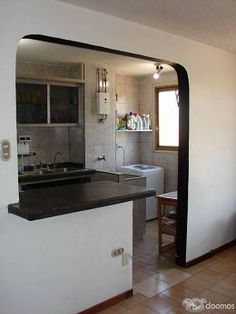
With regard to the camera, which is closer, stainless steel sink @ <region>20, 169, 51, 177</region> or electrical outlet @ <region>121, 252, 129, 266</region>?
electrical outlet @ <region>121, 252, 129, 266</region>

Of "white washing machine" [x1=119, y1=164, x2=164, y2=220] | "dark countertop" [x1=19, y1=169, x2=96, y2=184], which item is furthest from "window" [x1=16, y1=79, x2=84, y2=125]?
"white washing machine" [x1=119, y1=164, x2=164, y2=220]

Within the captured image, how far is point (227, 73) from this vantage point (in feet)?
12.6

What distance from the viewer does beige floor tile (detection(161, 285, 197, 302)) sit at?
2869mm

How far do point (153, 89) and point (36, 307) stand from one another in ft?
13.0

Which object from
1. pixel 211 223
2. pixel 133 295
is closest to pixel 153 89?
pixel 211 223

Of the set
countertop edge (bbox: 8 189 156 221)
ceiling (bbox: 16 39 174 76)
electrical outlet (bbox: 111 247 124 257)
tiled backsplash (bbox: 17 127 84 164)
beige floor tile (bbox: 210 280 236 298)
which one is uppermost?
ceiling (bbox: 16 39 174 76)

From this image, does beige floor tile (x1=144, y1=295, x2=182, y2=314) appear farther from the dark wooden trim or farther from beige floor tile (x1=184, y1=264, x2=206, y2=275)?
the dark wooden trim

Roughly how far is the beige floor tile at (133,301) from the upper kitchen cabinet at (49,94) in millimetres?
2285

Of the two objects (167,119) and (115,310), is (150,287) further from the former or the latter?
(167,119)

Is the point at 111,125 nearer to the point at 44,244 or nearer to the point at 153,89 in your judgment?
the point at 153,89

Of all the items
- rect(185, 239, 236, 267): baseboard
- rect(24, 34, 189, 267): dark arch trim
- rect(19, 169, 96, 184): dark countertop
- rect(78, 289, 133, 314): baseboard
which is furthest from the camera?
rect(19, 169, 96, 184): dark countertop

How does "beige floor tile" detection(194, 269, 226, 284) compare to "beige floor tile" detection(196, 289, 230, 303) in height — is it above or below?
below

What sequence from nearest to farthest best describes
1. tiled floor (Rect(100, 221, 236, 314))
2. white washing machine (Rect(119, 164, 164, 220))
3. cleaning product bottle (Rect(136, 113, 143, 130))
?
tiled floor (Rect(100, 221, 236, 314)), white washing machine (Rect(119, 164, 164, 220)), cleaning product bottle (Rect(136, 113, 143, 130))

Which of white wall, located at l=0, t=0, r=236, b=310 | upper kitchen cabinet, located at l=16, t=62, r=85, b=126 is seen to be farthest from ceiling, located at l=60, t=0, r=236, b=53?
upper kitchen cabinet, located at l=16, t=62, r=85, b=126
